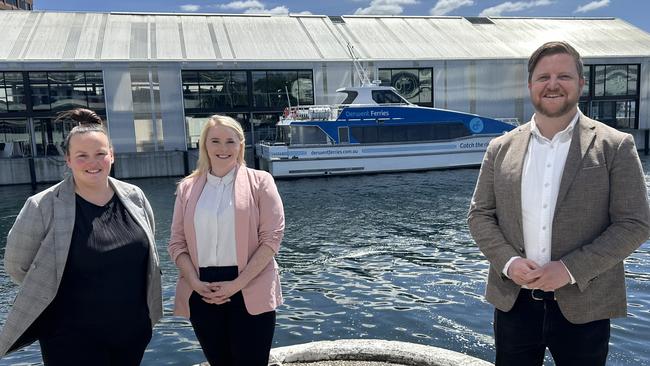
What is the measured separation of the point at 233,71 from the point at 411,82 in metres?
10.5

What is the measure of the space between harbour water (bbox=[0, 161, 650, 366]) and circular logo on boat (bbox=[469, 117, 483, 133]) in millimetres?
8869

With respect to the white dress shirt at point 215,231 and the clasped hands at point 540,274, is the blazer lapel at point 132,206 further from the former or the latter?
the clasped hands at point 540,274

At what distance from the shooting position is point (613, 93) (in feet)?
105

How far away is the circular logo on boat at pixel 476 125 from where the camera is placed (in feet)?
75.7

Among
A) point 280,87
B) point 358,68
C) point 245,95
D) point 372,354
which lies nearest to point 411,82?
point 358,68

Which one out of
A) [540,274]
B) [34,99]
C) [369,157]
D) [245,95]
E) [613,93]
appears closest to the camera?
[540,274]

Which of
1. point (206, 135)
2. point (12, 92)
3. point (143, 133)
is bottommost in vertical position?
point (206, 135)

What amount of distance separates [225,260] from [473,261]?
6885 millimetres

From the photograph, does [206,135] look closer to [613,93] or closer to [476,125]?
[476,125]

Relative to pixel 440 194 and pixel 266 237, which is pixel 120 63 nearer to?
pixel 440 194

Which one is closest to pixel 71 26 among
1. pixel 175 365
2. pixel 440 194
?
pixel 440 194

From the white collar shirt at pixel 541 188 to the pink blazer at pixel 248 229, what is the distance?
126 cm

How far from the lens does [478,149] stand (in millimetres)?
22969

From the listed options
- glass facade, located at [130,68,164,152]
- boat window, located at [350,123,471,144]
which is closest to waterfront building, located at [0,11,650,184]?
glass facade, located at [130,68,164,152]
